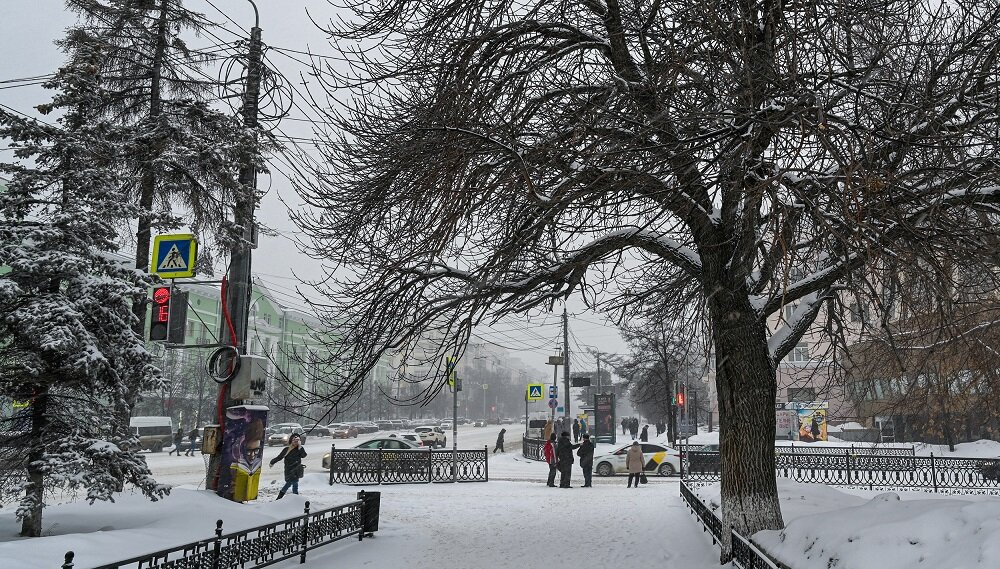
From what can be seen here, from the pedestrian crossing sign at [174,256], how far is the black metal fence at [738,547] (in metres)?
8.30

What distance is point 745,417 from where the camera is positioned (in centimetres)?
821

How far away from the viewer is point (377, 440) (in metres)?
24.8

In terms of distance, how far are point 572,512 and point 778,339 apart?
22.6 feet

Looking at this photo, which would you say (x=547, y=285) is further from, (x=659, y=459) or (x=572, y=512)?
(x=659, y=459)

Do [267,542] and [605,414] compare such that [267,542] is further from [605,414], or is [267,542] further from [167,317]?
[605,414]

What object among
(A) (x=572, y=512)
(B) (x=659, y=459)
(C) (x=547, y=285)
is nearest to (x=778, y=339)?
(C) (x=547, y=285)

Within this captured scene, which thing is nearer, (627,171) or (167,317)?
(627,171)

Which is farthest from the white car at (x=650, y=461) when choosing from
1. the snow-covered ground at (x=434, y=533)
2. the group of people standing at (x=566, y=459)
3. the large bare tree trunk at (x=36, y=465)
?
the large bare tree trunk at (x=36, y=465)

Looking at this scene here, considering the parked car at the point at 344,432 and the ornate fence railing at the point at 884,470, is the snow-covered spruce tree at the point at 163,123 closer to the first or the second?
the ornate fence railing at the point at 884,470

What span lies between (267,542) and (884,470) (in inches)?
737

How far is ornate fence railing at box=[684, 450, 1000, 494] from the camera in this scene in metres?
19.6

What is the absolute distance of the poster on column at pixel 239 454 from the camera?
9.82 meters

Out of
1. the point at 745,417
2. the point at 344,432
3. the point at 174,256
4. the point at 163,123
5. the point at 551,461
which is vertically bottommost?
the point at 344,432

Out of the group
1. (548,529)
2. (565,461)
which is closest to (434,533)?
(548,529)
